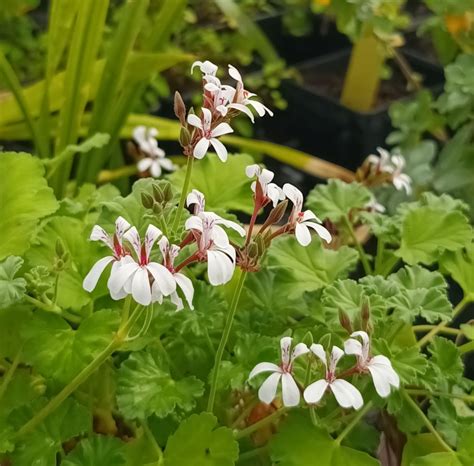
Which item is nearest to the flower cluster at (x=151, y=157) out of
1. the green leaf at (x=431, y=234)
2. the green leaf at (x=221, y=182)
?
the green leaf at (x=221, y=182)

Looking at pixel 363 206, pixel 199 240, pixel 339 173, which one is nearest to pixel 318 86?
pixel 339 173

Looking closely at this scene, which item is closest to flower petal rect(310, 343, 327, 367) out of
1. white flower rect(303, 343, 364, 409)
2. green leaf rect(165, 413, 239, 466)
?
white flower rect(303, 343, 364, 409)

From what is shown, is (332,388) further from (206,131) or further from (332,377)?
(206,131)

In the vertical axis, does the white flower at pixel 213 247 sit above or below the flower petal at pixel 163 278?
above

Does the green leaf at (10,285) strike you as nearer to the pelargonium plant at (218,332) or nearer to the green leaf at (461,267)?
the pelargonium plant at (218,332)

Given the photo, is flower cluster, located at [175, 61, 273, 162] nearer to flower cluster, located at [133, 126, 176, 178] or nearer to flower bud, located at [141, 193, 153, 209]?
flower bud, located at [141, 193, 153, 209]
